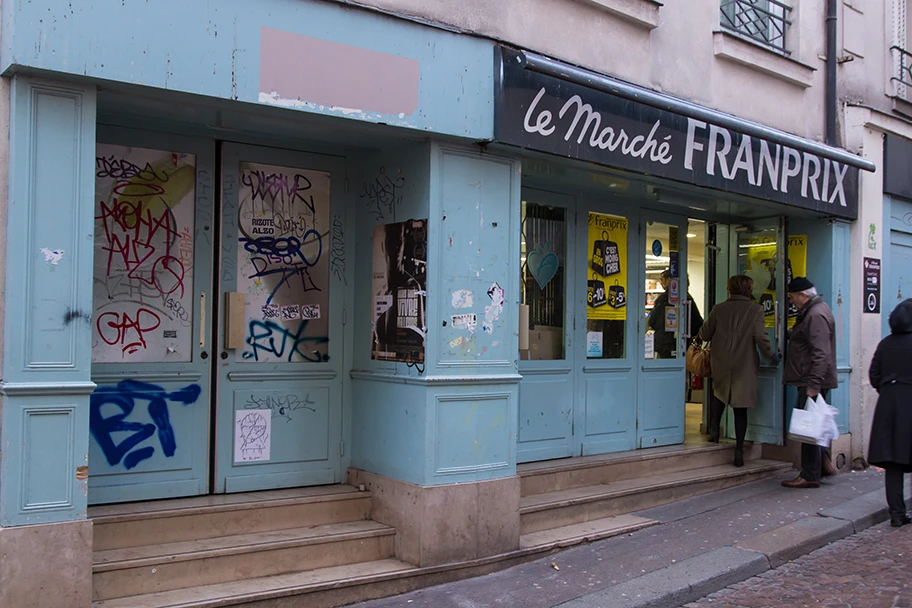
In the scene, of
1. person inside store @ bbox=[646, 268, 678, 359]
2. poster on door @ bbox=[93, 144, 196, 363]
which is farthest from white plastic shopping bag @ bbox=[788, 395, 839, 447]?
poster on door @ bbox=[93, 144, 196, 363]

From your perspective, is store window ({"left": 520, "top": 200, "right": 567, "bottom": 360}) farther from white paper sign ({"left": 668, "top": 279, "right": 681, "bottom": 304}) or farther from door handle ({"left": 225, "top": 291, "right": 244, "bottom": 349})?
door handle ({"left": 225, "top": 291, "right": 244, "bottom": 349})

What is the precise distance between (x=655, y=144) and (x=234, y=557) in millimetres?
4510

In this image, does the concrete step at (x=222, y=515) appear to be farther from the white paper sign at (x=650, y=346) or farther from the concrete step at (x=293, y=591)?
the white paper sign at (x=650, y=346)

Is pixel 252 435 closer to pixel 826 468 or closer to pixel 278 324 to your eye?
pixel 278 324

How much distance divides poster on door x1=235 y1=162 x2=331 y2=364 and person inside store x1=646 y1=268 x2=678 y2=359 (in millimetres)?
3816

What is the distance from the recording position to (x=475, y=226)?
18.9 feet

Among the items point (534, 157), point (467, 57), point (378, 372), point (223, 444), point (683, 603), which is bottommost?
point (683, 603)

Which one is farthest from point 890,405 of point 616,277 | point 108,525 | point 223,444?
point 108,525

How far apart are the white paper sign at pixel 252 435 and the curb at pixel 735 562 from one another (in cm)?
226

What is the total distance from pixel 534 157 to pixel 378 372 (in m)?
1.95

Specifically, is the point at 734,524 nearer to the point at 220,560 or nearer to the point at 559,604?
the point at 559,604

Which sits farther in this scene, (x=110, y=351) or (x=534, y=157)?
(x=534, y=157)

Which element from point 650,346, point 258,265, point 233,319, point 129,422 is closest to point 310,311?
point 258,265

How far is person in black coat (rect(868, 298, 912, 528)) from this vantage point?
6.71 meters
